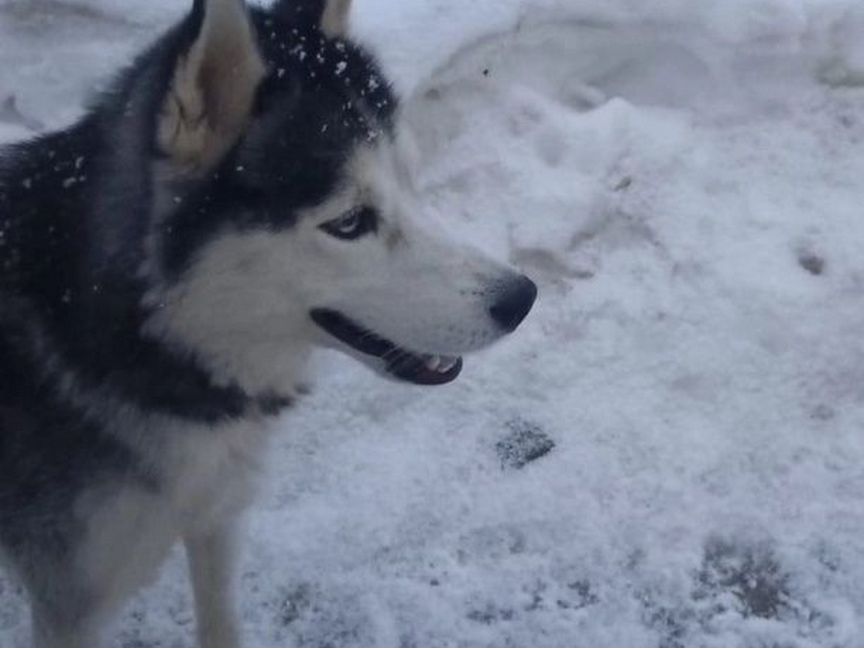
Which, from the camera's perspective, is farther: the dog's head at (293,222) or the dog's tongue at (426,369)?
the dog's tongue at (426,369)

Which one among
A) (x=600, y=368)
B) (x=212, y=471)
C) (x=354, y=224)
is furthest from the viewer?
(x=600, y=368)

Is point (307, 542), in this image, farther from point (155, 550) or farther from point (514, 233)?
point (514, 233)

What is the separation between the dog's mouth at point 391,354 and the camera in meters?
2.46

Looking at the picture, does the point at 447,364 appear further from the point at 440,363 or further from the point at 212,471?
the point at 212,471

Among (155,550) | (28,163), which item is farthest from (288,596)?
(28,163)

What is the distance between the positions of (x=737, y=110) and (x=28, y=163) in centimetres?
297

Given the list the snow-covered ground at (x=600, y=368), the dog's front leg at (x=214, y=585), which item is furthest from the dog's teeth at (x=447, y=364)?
the dog's front leg at (x=214, y=585)

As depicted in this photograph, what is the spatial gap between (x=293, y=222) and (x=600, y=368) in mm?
1782

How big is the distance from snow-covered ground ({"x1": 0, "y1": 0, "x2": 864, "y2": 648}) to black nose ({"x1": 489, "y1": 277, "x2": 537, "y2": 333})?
236 millimetres

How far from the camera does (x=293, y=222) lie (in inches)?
90.1

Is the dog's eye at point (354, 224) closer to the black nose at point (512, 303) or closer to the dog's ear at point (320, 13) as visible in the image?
the black nose at point (512, 303)

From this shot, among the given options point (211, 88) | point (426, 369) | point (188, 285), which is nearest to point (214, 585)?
point (426, 369)

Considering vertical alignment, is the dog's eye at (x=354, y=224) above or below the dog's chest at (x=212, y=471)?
above

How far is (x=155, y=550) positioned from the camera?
262 centimetres
